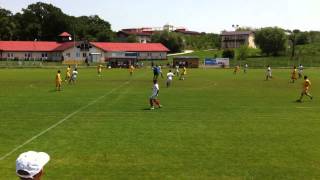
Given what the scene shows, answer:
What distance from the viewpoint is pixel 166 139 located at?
18156 mm

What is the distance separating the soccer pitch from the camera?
1369 cm

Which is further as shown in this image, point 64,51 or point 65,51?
point 65,51

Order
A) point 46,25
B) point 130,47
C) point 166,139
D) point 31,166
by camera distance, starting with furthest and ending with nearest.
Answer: point 46,25
point 130,47
point 166,139
point 31,166

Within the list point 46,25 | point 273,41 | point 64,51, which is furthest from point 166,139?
point 46,25

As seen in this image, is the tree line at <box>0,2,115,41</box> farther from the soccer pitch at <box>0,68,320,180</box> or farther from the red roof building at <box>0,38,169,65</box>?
the soccer pitch at <box>0,68,320,180</box>

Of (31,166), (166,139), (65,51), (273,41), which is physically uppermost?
(273,41)

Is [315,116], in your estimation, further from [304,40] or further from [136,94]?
[304,40]

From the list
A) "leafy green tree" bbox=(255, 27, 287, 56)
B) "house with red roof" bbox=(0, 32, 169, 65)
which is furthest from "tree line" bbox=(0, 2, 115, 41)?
"leafy green tree" bbox=(255, 27, 287, 56)

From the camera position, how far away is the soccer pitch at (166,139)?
1369 centimetres

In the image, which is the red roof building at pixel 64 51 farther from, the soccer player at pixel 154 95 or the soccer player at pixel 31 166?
the soccer player at pixel 31 166

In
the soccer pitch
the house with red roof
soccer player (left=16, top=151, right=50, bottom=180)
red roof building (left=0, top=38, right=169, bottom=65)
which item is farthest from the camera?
red roof building (left=0, top=38, right=169, bottom=65)

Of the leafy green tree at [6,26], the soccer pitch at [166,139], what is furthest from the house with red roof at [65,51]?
the soccer pitch at [166,139]

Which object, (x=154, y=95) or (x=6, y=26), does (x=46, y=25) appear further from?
(x=154, y=95)

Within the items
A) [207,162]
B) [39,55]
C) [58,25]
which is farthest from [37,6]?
[207,162]
